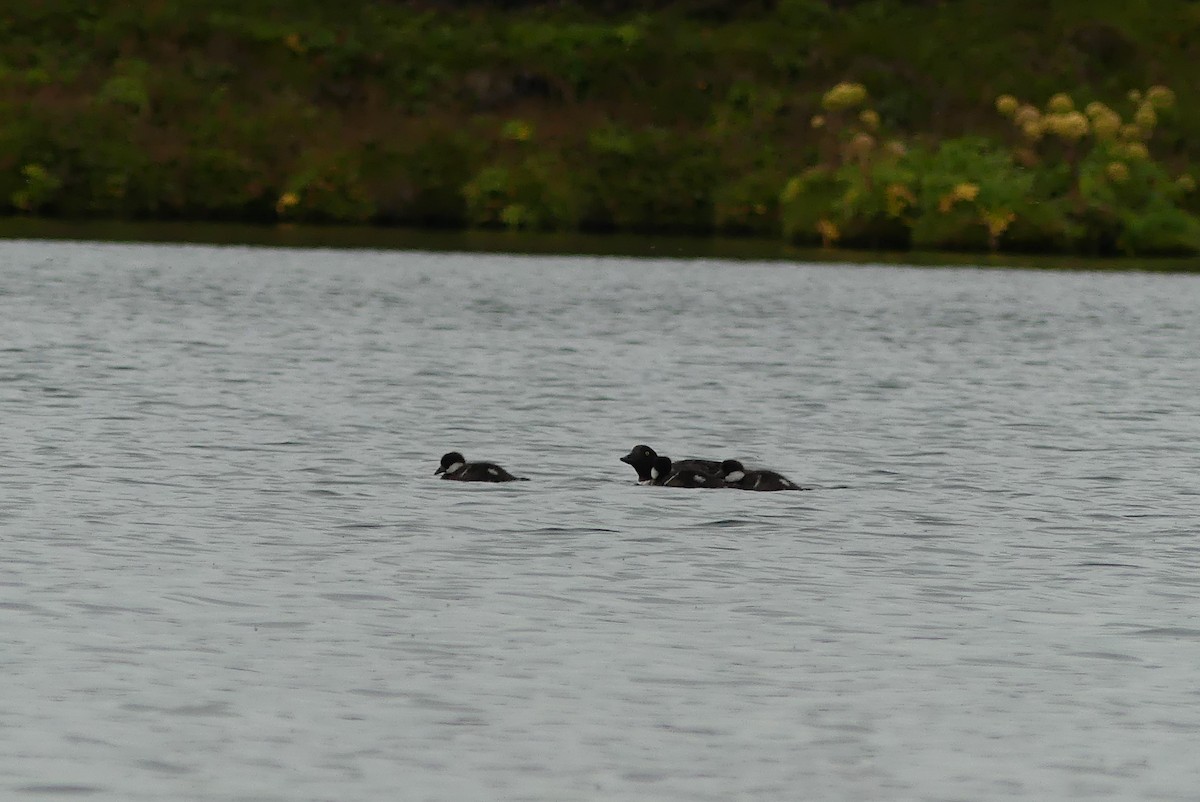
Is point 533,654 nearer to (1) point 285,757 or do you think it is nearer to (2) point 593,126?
(1) point 285,757

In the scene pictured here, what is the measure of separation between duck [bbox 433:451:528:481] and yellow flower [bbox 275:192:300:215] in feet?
149

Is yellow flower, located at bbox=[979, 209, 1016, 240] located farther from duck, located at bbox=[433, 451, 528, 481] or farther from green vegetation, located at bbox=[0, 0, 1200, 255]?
duck, located at bbox=[433, 451, 528, 481]

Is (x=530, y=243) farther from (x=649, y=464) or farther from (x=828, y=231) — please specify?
(x=649, y=464)

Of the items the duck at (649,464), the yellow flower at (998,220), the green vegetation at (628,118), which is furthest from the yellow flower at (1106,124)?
the duck at (649,464)

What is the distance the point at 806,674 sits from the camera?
12.8m

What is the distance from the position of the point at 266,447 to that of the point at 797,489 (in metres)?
4.67

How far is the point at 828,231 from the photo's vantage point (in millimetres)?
60469

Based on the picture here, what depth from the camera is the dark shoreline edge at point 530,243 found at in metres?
55.0

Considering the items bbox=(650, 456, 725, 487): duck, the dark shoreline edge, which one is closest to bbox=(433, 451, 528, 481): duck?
bbox=(650, 456, 725, 487): duck

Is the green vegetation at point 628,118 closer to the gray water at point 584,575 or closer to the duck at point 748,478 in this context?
the gray water at point 584,575

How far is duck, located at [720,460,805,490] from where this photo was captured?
64.2 ft

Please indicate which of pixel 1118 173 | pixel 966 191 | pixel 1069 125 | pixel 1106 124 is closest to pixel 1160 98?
pixel 1106 124

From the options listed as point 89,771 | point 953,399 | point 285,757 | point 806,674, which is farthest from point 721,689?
point 953,399

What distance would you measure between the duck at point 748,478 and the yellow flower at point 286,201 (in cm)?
4594
